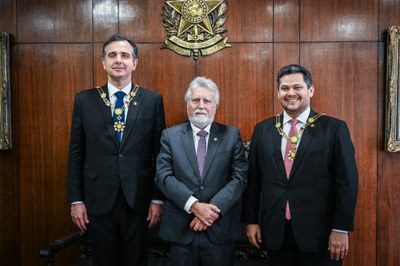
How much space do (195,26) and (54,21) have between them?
4.17 feet

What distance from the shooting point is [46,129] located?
10.8 feet

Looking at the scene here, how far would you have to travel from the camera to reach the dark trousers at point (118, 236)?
216 cm

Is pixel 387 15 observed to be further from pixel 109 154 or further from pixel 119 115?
pixel 109 154

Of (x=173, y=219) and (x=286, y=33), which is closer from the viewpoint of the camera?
(x=173, y=219)

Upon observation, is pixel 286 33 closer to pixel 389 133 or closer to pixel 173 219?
pixel 389 133

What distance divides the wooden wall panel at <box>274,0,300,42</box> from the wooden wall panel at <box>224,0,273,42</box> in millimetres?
52

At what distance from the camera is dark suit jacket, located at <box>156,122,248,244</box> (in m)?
1.97

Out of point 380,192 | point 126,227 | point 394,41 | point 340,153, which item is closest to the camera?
point 340,153

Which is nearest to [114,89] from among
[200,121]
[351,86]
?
[200,121]

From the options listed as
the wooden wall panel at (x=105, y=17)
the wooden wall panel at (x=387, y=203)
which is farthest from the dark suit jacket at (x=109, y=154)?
the wooden wall panel at (x=387, y=203)

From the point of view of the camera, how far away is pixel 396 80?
3.05 m

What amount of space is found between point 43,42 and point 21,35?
21 cm

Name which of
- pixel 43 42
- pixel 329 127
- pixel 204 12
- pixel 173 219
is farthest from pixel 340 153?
pixel 43 42

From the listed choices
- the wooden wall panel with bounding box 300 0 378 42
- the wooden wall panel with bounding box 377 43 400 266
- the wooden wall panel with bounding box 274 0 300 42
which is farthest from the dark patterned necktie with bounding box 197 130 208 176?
the wooden wall panel with bounding box 377 43 400 266
